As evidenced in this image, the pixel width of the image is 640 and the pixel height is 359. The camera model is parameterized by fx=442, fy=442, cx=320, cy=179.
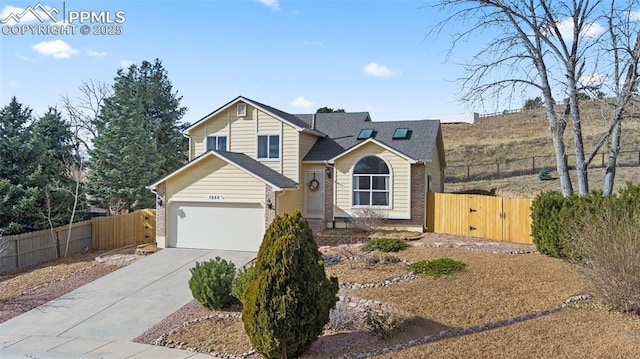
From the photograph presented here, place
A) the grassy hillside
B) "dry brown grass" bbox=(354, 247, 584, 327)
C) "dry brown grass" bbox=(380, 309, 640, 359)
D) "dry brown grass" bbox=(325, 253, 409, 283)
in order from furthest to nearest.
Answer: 1. the grassy hillside
2. "dry brown grass" bbox=(325, 253, 409, 283)
3. "dry brown grass" bbox=(354, 247, 584, 327)
4. "dry brown grass" bbox=(380, 309, 640, 359)

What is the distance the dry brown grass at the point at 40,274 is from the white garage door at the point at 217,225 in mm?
A: 3222

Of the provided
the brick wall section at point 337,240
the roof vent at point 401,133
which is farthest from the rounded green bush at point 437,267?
the roof vent at point 401,133

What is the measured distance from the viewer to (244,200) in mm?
16641

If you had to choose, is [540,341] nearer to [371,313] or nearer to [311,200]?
[371,313]

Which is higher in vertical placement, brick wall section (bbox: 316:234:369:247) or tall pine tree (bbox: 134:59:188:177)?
tall pine tree (bbox: 134:59:188:177)

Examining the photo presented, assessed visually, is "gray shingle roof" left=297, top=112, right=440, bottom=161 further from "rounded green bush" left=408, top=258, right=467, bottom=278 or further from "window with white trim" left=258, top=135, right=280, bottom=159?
"rounded green bush" left=408, top=258, right=467, bottom=278

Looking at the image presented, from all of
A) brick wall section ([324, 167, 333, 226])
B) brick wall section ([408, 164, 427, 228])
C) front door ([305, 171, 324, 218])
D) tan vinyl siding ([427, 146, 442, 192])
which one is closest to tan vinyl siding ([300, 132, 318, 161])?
front door ([305, 171, 324, 218])

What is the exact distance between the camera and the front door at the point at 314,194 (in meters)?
19.6

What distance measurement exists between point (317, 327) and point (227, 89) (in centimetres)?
1625

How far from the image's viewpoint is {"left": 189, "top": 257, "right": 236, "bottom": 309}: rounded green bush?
9898 mm

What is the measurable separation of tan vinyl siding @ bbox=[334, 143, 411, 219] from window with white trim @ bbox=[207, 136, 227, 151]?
525cm

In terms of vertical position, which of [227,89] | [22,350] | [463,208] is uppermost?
[227,89]

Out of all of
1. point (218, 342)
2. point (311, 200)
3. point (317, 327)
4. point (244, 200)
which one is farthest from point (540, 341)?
point (311, 200)

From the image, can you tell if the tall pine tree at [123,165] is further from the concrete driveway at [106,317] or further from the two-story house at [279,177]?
the concrete driveway at [106,317]
